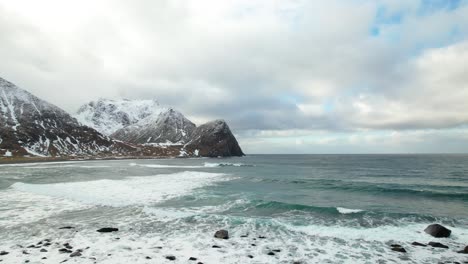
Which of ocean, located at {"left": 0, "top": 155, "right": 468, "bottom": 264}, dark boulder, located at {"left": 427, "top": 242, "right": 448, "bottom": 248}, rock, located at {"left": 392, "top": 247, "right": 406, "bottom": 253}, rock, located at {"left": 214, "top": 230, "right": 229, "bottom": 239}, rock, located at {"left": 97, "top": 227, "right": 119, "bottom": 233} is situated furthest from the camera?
rock, located at {"left": 97, "top": 227, "right": 119, "bottom": 233}

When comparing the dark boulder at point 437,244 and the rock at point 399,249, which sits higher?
the dark boulder at point 437,244

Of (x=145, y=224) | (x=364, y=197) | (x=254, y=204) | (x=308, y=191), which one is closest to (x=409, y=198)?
(x=364, y=197)

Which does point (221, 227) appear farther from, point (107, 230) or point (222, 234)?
point (107, 230)

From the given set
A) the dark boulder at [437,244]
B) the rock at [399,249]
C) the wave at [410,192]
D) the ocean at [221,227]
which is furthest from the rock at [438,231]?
the wave at [410,192]

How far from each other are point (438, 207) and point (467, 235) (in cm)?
1243

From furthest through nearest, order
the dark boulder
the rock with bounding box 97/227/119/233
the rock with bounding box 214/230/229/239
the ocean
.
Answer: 1. the rock with bounding box 97/227/119/233
2. the rock with bounding box 214/230/229/239
3. the dark boulder
4. the ocean

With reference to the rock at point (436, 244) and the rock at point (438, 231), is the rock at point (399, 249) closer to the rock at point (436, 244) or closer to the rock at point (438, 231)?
the rock at point (436, 244)

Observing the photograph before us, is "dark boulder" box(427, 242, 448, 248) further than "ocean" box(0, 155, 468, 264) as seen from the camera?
Yes

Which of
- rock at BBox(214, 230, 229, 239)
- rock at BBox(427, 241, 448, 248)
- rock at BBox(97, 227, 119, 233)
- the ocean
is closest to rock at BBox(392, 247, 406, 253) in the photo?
the ocean

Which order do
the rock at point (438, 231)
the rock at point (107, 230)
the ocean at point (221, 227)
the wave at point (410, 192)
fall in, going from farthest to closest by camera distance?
1. the wave at point (410, 192)
2. the rock at point (107, 230)
3. the rock at point (438, 231)
4. the ocean at point (221, 227)

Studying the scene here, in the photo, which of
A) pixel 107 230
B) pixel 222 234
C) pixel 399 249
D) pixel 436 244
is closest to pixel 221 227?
pixel 222 234

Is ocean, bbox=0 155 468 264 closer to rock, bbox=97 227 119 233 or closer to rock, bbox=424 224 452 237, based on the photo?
rock, bbox=424 224 452 237

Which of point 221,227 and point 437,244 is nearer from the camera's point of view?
point 437,244

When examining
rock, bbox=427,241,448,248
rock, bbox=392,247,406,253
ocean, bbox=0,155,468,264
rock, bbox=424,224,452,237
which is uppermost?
rock, bbox=424,224,452,237
